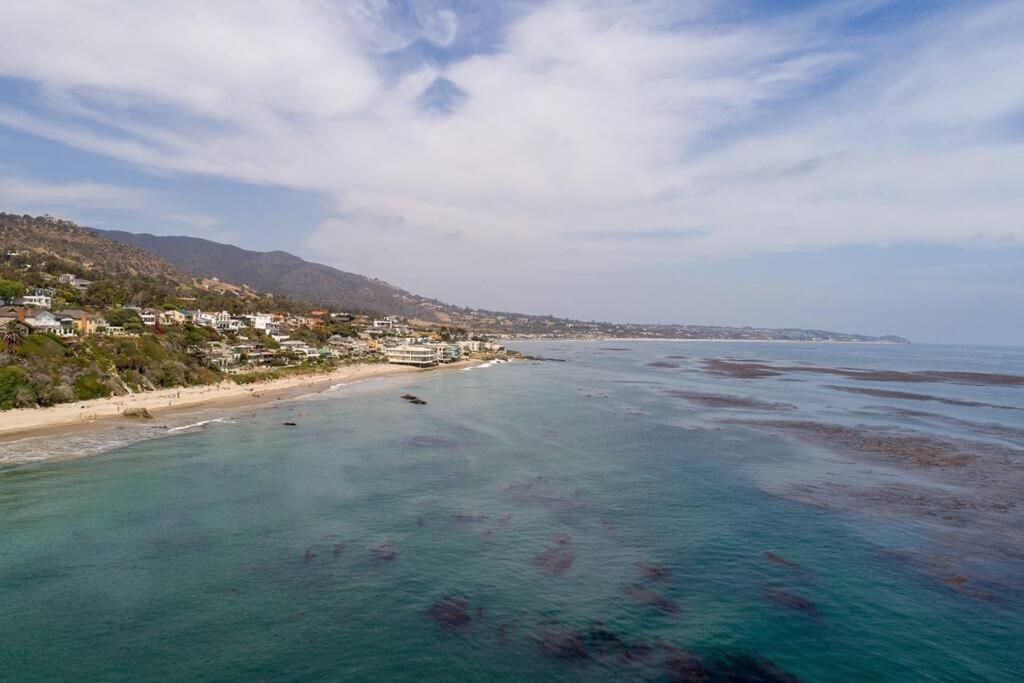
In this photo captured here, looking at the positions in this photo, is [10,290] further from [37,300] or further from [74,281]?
[74,281]

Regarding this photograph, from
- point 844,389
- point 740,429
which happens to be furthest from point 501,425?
point 844,389

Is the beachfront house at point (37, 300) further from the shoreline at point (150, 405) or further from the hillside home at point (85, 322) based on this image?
the shoreline at point (150, 405)

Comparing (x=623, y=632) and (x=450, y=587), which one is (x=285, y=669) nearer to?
(x=450, y=587)

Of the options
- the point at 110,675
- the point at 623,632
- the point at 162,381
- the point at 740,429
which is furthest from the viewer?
the point at 162,381

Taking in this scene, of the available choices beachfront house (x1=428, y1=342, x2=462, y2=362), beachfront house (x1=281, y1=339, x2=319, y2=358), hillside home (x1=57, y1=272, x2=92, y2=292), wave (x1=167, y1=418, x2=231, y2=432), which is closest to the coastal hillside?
hillside home (x1=57, y1=272, x2=92, y2=292)

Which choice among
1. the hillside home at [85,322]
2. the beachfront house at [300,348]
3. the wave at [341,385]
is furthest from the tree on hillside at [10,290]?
the wave at [341,385]

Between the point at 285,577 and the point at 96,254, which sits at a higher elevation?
the point at 96,254
